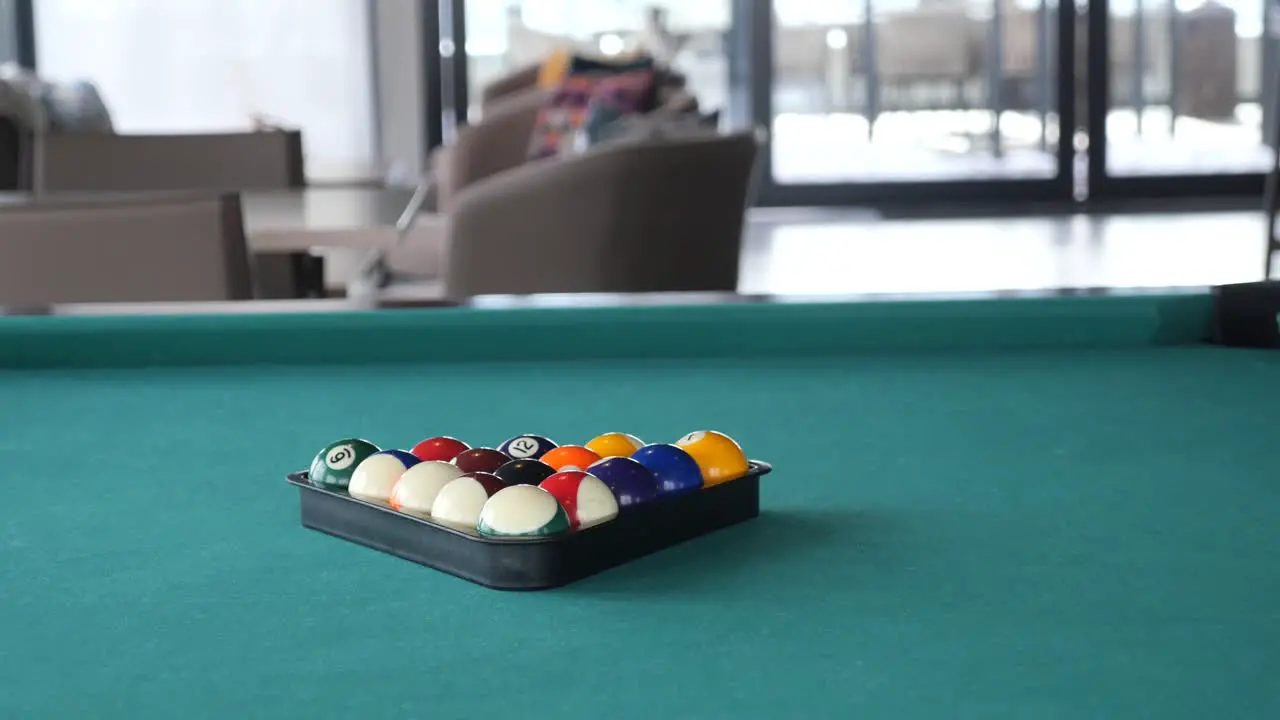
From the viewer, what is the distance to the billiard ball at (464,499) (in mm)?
865

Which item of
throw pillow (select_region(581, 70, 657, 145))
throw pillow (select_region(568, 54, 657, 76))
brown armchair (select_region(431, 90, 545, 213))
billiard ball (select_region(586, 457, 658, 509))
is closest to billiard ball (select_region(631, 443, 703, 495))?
billiard ball (select_region(586, 457, 658, 509))

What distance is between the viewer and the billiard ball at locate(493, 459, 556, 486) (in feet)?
3.01

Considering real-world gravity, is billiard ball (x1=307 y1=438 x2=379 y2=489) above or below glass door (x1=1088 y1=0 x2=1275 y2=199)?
below

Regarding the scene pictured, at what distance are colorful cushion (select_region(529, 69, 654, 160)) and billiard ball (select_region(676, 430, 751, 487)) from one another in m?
3.44

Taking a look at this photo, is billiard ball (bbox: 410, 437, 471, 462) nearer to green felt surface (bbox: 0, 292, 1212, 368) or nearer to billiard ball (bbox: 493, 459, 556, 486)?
billiard ball (bbox: 493, 459, 556, 486)

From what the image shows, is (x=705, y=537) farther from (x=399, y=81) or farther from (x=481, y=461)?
(x=399, y=81)

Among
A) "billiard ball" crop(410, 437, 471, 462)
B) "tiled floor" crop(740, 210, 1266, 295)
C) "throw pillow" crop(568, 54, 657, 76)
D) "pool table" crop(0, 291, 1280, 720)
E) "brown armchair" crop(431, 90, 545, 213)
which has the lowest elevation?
"tiled floor" crop(740, 210, 1266, 295)

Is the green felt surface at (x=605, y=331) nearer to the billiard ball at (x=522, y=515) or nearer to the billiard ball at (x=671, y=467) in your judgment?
the billiard ball at (x=671, y=467)

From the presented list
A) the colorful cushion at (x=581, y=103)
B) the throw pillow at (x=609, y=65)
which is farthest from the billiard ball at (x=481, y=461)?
the throw pillow at (x=609, y=65)

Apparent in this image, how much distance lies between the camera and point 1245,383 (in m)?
1.41

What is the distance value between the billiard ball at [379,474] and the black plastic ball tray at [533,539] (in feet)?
0.04

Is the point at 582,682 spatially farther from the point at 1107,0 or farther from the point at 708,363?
the point at 1107,0

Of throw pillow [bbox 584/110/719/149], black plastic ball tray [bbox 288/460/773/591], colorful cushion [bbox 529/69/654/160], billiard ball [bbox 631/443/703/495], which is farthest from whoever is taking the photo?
colorful cushion [bbox 529/69/654/160]

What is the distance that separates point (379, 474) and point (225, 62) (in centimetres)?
755
